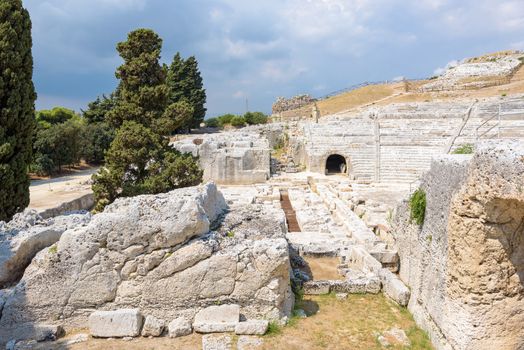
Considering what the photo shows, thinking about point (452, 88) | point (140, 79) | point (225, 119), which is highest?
point (452, 88)

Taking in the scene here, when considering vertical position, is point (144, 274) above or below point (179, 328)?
above

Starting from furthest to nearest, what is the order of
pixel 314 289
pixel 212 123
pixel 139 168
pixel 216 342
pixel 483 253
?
1. pixel 212 123
2. pixel 139 168
3. pixel 314 289
4. pixel 216 342
5. pixel 483 253

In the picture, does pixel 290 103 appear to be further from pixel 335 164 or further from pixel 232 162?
pixel 232 162

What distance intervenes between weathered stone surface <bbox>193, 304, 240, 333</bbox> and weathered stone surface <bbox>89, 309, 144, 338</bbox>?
0.98 meters

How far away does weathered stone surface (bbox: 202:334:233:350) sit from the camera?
5.90 metres

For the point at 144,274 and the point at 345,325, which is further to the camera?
the point at 345,325

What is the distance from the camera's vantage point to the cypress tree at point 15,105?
40.2 ft

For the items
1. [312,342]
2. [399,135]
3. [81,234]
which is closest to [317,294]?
[312,342]

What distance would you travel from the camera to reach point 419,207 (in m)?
→ 7.38

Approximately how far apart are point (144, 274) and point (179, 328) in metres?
1.10

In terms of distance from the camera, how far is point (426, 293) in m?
6.76

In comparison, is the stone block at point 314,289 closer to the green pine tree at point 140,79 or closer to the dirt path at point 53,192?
the green pine tree at point 140,79

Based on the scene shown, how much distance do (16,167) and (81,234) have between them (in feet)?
26.0

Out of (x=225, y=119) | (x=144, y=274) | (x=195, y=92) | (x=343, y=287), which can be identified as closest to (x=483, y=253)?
(x=343, y=287)
